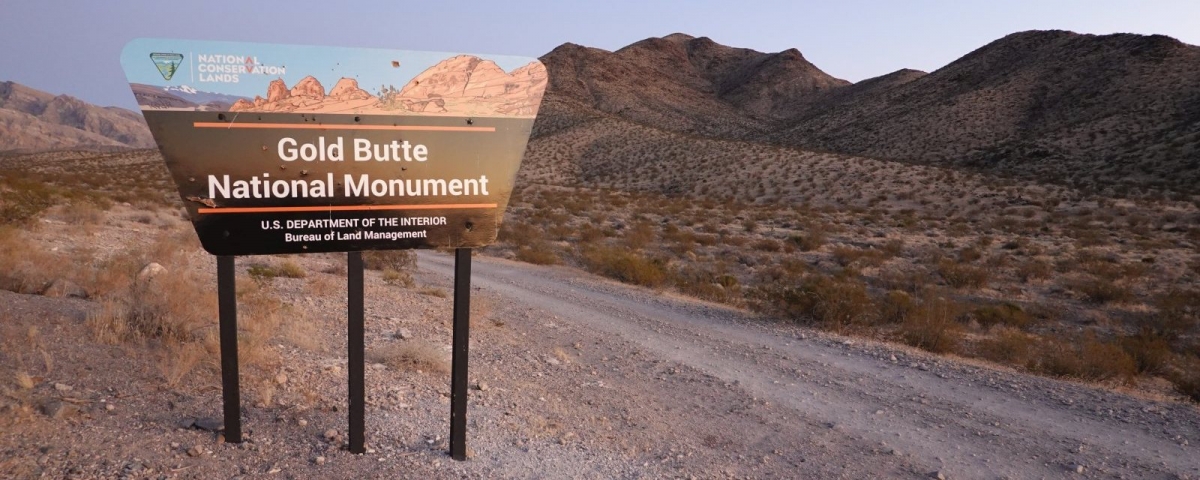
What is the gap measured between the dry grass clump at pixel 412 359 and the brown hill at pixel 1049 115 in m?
45.7

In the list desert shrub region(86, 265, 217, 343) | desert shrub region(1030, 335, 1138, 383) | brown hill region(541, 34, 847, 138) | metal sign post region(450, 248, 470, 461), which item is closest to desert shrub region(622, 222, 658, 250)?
desert shrub region(1030, 335, 1138, 383)

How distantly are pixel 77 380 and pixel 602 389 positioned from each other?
4328 millimetres

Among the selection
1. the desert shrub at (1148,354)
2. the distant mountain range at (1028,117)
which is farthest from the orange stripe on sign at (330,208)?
the distant mountain range at (1028,117)

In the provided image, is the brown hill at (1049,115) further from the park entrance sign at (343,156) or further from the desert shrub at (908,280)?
the park entrance sign at (343,156)

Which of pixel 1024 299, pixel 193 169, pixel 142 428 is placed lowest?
pixel 1024 299

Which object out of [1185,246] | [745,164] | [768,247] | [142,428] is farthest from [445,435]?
[745,164]

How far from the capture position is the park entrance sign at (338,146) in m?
4.04

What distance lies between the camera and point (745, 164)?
2104 inches

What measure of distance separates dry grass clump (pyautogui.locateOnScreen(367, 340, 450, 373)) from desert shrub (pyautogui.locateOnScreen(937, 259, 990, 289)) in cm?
1398

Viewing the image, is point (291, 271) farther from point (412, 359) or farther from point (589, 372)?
point (589, 372)

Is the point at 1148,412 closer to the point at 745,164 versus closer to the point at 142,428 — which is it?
the point at 142,428

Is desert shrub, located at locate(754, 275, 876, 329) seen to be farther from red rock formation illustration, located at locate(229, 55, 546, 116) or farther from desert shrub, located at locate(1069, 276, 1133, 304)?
red rock formation illustration, located at locate(229, 55, 546, 116)

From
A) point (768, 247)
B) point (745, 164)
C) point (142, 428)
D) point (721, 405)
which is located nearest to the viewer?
point (142, 428)

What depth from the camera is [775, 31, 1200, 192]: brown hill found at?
1909 inches
